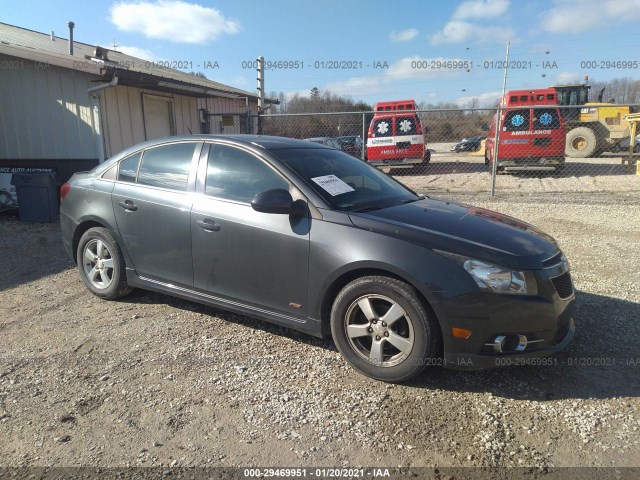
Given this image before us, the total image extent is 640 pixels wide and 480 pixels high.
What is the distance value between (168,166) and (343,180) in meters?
1.58

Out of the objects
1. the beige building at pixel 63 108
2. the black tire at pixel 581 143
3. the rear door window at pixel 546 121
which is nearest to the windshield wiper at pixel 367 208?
the beige building at pixel 63 108

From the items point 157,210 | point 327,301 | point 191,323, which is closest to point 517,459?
point 327,301

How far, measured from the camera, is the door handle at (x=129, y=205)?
4086 millimetres

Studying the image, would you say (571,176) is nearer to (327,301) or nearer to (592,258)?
(592,258)

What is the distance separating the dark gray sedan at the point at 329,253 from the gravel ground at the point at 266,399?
269mm

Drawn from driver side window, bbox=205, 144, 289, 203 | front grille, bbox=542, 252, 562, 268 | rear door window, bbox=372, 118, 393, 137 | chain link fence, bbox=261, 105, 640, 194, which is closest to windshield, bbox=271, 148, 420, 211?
driver side window, bbox=205, 144, 289, 203

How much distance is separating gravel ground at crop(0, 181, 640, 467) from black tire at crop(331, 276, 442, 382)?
0.15 meters

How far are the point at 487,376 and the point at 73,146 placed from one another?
32.1ft

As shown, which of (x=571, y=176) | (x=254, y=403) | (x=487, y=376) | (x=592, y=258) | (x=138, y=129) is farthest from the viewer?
(x=571, y=176)

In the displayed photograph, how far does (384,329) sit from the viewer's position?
299 centimetres

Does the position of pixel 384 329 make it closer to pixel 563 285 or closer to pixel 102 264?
pixel 563 285

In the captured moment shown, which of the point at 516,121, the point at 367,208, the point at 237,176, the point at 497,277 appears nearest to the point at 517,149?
Answer: the point at 516,121

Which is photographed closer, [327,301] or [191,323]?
[327,301]

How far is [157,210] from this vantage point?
12.9 ft
